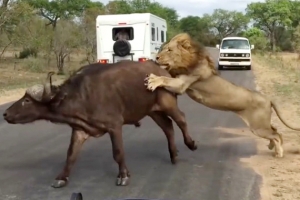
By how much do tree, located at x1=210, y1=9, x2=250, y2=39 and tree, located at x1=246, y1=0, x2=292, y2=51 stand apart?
2.29 metres

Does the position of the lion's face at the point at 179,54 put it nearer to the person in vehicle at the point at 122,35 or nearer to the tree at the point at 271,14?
the person in vehicle at the point at 122,35

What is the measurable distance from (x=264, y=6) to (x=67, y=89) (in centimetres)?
9759

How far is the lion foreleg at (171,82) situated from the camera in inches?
321

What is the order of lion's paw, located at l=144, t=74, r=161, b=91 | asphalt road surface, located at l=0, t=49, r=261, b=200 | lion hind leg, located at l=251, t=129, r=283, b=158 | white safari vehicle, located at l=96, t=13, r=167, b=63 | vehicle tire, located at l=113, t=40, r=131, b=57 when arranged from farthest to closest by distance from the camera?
white safari vehicle, located at l=96, t=13, r=167, b=63 → vehicle tire, located at l=113, t=40, r=131, b=57 → lion hind leg, located at l=251, t=129, r=283, b=158 → lion's paw, located at l=144, t=74, r=161, b=91 → asphalt road surface, located at l=0, t=49, r=261, b=200

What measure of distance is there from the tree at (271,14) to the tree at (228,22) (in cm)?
229

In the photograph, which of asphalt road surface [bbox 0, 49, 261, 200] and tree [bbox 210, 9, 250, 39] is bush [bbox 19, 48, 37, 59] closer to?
asphalt road surface [bbox 0, 49, 261, 200]

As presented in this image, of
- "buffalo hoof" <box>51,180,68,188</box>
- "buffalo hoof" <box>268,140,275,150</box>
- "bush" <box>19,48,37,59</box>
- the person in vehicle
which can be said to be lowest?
"bush" <box>19,48,37,59</box>

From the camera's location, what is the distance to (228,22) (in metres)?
112

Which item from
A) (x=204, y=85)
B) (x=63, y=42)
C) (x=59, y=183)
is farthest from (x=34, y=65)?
(x=59, y=183)

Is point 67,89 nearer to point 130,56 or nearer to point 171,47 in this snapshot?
point 171,47

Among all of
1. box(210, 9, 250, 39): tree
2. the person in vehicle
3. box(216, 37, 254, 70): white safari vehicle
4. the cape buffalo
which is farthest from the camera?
box(210, 9, 250, 39): tree

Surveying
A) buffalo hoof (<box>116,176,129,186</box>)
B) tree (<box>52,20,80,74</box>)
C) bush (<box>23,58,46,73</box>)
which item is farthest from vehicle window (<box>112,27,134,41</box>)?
buffalo hoof (<box>116,176,129,186</box>)

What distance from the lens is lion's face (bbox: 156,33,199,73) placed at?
8.60 m

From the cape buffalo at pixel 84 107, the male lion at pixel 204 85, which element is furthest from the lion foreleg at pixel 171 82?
the cape buffalo at pixel 84 107
